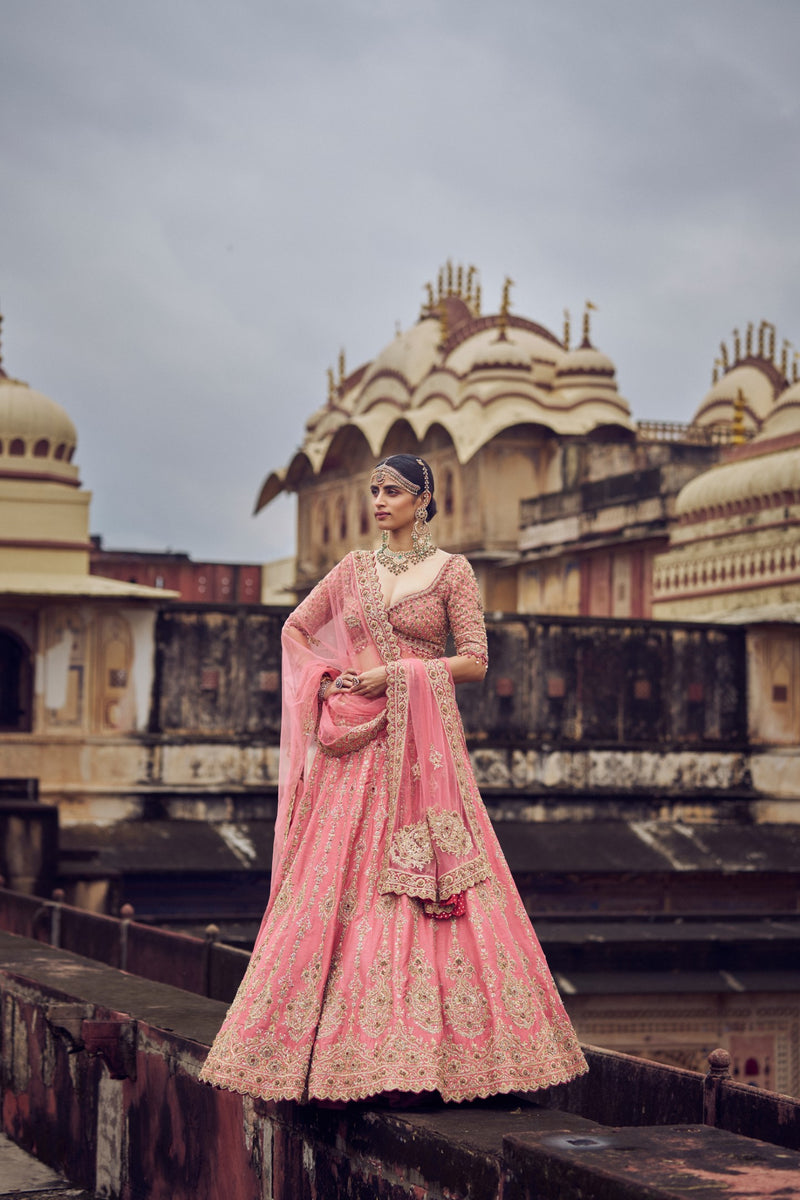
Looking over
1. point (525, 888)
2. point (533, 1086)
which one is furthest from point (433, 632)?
point (525, 888)

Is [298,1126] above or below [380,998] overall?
below

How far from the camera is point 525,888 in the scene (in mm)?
16062

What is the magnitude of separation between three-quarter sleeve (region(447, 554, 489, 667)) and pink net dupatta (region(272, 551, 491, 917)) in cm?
9

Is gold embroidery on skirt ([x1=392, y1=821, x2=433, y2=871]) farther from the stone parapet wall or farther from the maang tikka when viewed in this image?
the maang tikka

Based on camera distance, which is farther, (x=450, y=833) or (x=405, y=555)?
(x=405, y=555)

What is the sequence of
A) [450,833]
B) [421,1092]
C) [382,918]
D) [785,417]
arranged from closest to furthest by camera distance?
[421,1092], [382,918], [450,833], [785,417]

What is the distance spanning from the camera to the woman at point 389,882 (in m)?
3.99

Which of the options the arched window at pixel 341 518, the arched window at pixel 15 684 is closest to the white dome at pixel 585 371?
the arched window at pixel 341 518

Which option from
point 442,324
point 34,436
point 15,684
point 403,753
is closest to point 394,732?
point 403,753

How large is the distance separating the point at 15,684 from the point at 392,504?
13.0 meters

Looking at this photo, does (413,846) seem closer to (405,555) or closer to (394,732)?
(394,732)

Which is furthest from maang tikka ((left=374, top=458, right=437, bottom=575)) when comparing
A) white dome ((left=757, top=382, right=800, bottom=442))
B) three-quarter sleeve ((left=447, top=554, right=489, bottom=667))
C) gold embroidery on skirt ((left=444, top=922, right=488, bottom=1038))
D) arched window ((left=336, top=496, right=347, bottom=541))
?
arched window ((left=336, top=496, right=347, bottom=541))

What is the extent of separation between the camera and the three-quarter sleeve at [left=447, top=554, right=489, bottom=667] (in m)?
4.54

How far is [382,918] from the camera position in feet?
13.7
